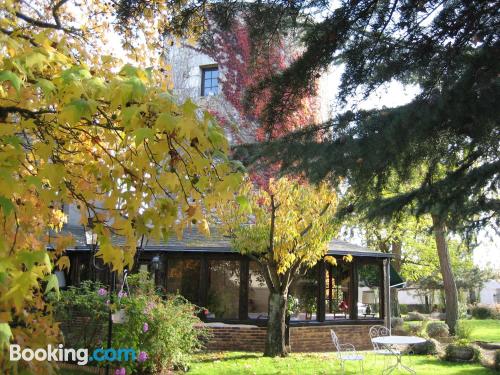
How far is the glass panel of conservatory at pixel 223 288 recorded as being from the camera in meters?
14.6

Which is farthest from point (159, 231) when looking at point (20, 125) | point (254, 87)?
point (254, 87)

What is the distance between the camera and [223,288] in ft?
48.8

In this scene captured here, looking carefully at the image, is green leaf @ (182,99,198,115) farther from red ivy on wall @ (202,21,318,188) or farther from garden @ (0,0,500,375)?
red ivy on wall @ (202,21,318,188)

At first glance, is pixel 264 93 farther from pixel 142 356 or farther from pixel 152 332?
pixel 152 332

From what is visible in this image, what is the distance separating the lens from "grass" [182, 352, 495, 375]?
10.2 metres

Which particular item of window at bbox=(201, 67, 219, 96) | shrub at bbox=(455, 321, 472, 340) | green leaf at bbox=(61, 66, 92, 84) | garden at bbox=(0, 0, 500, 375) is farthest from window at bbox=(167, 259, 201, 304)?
green leaf at bbox=(61, 66, 92, 84)

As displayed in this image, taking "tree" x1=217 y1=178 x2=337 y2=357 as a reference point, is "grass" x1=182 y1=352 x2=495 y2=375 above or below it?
below

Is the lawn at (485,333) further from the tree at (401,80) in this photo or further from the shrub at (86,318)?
the tree at (401,80)

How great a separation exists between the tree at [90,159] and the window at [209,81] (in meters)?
16.1

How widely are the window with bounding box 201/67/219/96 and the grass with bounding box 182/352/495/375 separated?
10235 mm

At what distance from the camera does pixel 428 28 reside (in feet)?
17.0

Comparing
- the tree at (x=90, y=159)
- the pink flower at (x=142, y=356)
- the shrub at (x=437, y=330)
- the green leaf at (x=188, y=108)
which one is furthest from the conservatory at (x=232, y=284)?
the green leaf at (x=188, y=108)

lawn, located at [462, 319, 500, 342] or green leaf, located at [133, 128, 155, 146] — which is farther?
lawn, located at [462, 319, 500, 342]

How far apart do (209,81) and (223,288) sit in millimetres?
8523
